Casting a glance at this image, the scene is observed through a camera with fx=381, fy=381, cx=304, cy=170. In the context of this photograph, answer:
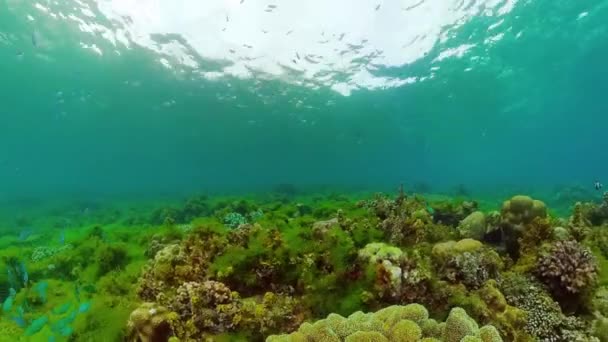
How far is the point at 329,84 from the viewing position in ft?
116

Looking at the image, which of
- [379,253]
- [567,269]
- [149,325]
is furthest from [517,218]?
[149,325]

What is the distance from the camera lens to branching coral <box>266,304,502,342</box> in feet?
13.1

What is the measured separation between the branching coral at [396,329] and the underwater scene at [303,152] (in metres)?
0.02

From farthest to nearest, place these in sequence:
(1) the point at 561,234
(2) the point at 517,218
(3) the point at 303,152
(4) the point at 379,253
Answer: (3) the point at 303,152 < (2) the point at 517,218 < (1) the point at 561,234 < (4) the point at 379,253

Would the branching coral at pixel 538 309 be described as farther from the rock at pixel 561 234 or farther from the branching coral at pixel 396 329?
the branching coral at pixel 396 329

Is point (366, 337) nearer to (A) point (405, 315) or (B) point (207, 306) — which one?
(A) point (405, 315)

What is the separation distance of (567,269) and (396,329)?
175 inches

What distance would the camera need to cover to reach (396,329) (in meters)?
4.09

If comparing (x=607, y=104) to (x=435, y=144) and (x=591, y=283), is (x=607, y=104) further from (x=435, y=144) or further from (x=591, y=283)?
(x=591, y=283)

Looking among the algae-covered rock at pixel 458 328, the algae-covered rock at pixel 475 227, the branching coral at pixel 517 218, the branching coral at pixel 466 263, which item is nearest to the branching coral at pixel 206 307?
the algae-covered rock at pixel 458 328

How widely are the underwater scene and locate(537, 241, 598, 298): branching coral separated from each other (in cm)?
4

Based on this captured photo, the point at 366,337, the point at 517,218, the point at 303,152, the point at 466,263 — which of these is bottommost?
the point at 366,337

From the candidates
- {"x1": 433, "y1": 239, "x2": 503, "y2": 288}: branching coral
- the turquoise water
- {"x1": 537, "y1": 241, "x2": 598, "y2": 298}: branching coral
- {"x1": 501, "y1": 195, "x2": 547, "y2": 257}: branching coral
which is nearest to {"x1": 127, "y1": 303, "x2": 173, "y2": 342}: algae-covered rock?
{"x1": 433, "y1": 239, "x2": 503, "y2": 288}: branching coral

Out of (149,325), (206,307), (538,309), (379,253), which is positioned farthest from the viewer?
(538,309)
